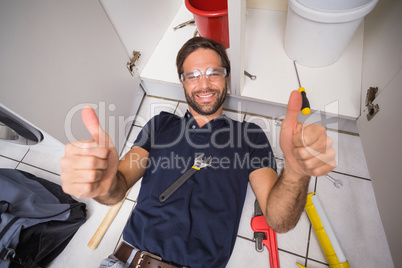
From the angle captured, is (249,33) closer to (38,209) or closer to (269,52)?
(269,52)

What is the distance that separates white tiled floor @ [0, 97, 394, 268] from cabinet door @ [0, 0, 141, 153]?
217mm

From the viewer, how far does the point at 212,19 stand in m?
1.29

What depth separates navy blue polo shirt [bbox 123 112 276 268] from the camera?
906 millimetres

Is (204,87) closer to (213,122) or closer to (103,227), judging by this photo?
(213,122)

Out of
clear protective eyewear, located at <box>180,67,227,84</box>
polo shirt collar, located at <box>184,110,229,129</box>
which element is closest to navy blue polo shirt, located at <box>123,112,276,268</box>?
polo shirt collar, located at <box>184,110,229,129</box>

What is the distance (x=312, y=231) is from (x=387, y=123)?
65 centimetres

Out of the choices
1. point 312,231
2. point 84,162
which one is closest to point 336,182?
point 312,231

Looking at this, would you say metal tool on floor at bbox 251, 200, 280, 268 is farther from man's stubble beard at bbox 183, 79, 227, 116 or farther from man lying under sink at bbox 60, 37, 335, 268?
man's stubble beard at bbox 183, 79, 227, 116

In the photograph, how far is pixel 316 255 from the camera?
3.85 feet

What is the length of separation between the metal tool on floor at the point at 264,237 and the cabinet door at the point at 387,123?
0.51 m

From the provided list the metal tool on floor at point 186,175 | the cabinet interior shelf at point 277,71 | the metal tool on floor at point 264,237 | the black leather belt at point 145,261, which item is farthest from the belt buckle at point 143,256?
the cabinet interior shelf at point 277,71

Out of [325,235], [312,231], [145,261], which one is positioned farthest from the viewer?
[312,231]

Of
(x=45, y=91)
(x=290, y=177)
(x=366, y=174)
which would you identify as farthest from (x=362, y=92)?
(x=45, y=91)

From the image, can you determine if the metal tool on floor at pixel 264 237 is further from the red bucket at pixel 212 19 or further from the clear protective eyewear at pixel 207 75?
the red bucket at pixel 212 19
